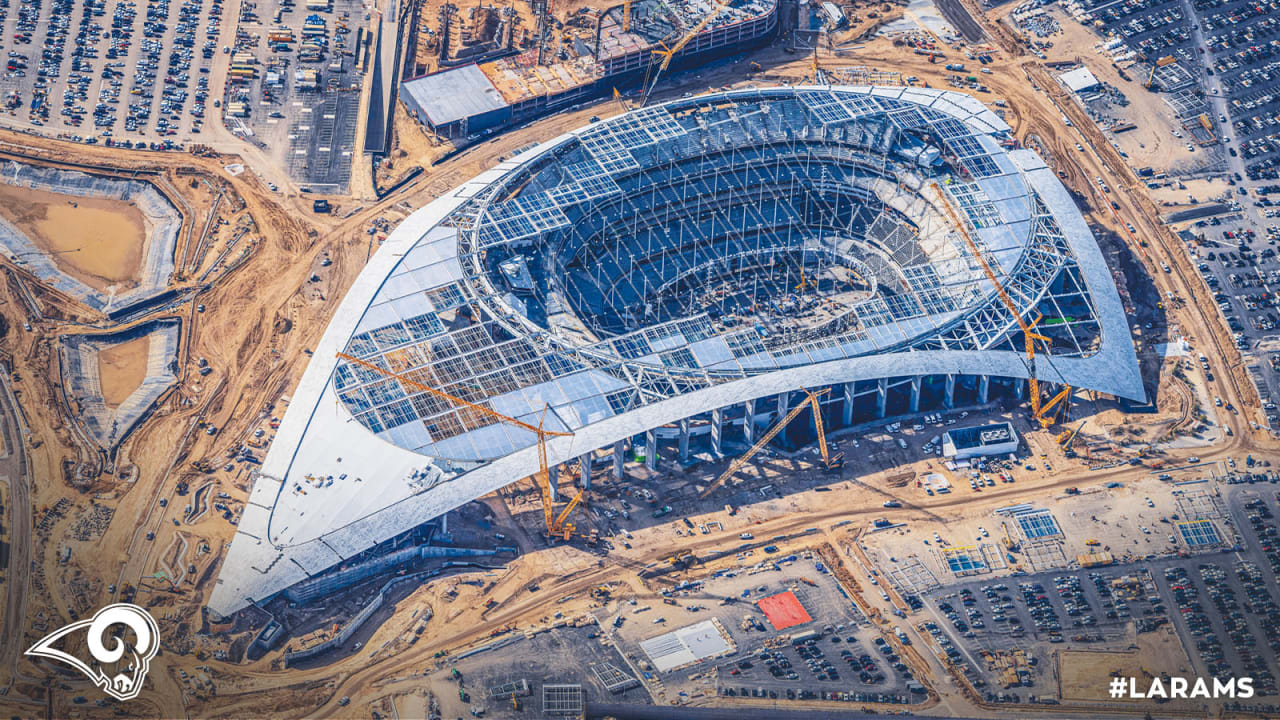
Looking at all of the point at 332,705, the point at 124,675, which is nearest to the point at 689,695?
the point at 332,705

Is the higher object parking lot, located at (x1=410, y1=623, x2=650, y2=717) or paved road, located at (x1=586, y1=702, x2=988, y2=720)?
parking lot, located at (x1=410, y1=623, x2=650, y2=717)

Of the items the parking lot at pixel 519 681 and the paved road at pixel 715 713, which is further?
the parking lot at pixel 519 681

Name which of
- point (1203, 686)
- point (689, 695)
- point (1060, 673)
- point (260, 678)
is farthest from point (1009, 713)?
point (260, 678)

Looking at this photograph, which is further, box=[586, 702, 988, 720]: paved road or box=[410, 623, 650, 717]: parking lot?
box=[410, 623, 650, 717]: parking lot

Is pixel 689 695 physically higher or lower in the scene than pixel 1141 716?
higher

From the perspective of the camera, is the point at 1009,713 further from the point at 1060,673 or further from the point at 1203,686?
the point at 1203,686

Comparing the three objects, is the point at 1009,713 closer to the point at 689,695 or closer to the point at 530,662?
the point at 689,695

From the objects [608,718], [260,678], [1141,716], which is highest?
[260,678]

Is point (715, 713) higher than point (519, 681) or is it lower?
lower

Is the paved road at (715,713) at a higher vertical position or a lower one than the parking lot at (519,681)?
lower

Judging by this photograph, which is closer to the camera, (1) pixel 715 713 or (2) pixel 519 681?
(1) pixel 715 713
